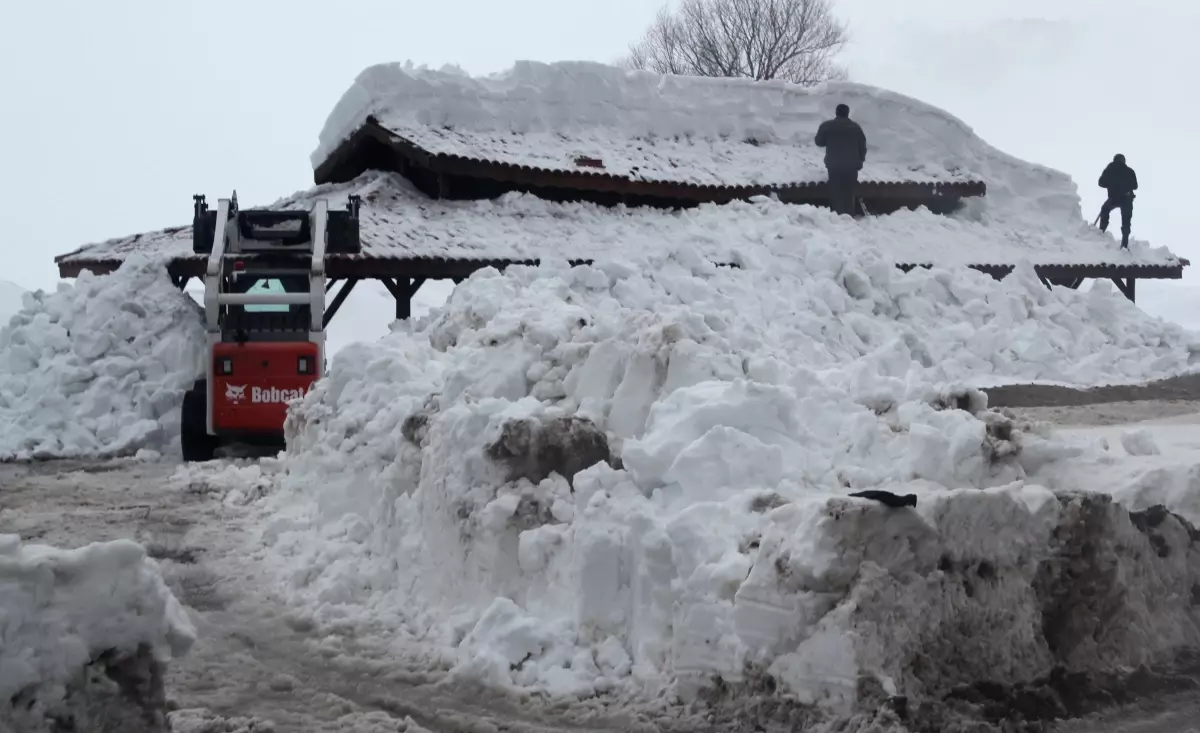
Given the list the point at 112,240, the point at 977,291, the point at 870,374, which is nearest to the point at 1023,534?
the point at 870,374

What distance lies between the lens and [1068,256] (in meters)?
17.8

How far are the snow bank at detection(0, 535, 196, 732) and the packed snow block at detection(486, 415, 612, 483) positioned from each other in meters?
2.34

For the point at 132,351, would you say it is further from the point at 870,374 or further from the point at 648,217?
the point at 870,374

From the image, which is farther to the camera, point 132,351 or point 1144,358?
point 1144,358

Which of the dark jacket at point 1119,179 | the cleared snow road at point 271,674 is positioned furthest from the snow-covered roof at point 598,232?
the cleared snow road at point 271,674

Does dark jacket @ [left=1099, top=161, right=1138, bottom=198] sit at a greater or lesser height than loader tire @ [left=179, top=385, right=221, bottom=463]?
greater

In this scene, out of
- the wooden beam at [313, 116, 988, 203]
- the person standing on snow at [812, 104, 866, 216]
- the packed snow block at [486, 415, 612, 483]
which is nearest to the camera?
the packed snow block at [486, 415, 612, 483]

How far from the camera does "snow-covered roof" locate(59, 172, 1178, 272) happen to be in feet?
46.1

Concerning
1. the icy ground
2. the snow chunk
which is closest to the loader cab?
the icy ground

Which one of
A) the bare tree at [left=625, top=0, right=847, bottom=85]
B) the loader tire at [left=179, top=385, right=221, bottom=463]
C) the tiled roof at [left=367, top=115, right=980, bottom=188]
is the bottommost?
the loader tire at [left=179, top=385, right=221, bottom=463]

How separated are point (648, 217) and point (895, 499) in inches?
471

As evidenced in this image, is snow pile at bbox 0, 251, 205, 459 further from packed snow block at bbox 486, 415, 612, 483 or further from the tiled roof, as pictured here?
packed snow block at bbox 486, 415, 612, 483

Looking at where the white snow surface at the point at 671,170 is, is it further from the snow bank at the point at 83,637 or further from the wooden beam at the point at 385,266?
the snow bank at the point at 83,637

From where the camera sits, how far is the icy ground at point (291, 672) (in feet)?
14.2
